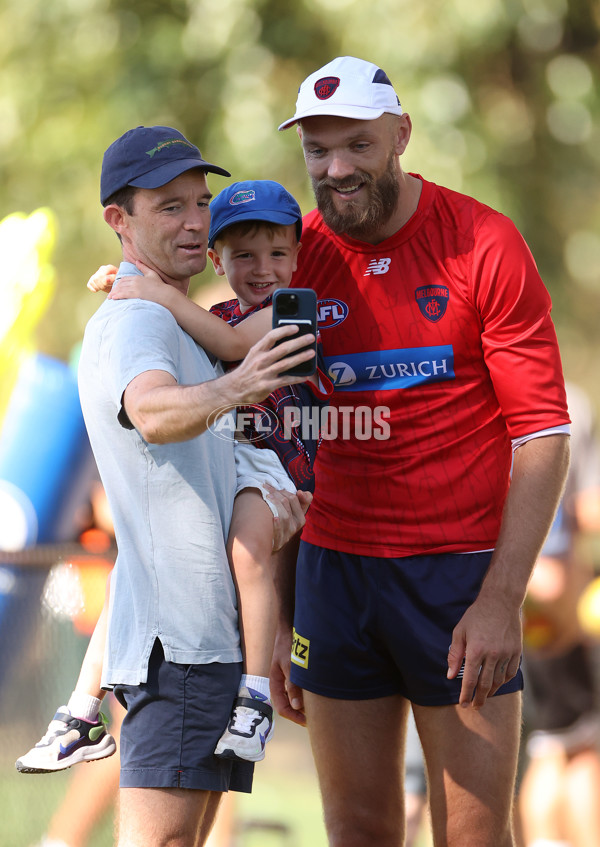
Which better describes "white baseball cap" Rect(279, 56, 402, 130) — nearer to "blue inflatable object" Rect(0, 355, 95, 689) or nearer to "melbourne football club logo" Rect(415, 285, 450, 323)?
"melbourne football club logo" Rect(415, 285, 450, 323)

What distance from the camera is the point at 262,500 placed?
9.11 feet

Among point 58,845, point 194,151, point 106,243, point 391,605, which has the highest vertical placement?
point 106,243

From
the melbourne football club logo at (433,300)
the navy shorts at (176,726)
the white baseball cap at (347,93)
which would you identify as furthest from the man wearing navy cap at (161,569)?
the melbourne football club logo at (433,300)

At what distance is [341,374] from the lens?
3.29 m

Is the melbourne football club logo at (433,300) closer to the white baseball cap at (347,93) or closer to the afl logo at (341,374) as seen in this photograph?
the afl logo at (341,374)

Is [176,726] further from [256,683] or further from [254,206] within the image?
[254,206]

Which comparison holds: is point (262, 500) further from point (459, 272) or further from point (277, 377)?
point (459, 272)

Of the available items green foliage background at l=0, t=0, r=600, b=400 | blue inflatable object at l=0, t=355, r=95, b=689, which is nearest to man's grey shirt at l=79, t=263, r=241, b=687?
blue inflatable object at l=0, t=355, r=95, b=689

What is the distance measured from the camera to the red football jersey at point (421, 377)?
3.16 m

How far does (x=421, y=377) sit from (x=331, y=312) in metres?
0.34

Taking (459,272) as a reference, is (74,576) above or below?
below

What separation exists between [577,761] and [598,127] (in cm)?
680

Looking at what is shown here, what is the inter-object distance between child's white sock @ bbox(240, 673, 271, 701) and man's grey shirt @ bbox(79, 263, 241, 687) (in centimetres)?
6

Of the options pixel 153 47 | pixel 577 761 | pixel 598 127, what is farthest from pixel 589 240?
pixel 577 761
